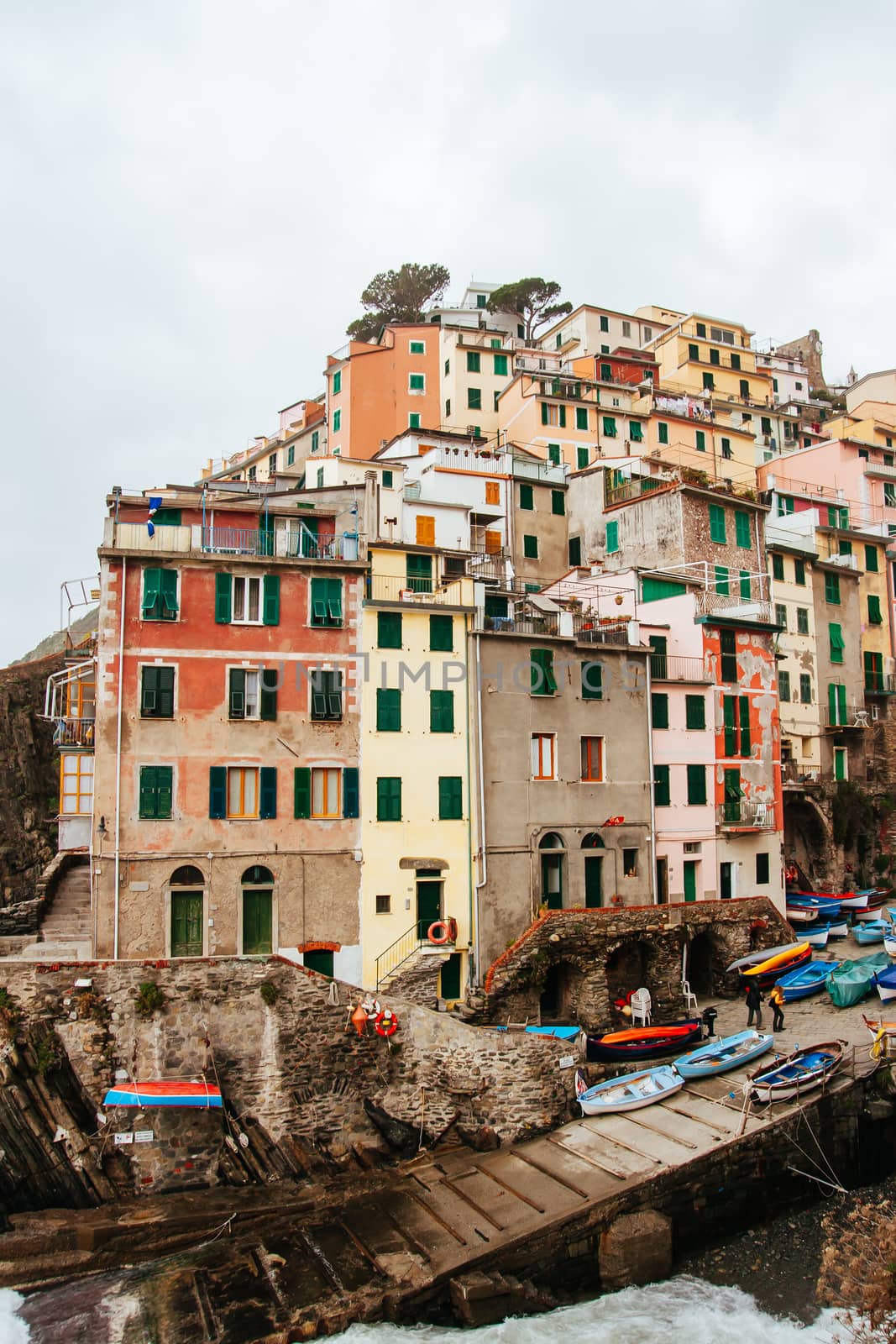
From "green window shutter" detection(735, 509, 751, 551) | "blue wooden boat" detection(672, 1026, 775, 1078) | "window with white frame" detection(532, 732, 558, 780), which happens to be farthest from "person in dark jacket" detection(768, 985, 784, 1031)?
"green window shutter" detection(735, 509, 751, 551)

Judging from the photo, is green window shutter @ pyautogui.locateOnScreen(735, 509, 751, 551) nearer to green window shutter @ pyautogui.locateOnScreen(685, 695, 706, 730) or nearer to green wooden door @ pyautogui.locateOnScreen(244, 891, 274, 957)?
green window shutter @ pyautogui.locateOnScreen(685, 695, 706, 730)

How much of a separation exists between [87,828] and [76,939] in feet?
13.1

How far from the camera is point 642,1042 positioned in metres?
32.5

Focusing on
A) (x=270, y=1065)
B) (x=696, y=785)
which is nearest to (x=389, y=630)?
(x=270, y=1065)

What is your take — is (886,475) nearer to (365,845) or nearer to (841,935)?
(841,935)

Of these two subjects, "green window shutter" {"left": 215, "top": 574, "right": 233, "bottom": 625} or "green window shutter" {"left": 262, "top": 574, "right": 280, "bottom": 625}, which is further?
"green window shutter" {"left": 262, "top": 574, "right": 280, "bottom": 625}

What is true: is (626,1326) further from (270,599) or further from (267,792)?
(270,599)

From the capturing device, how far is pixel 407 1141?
29359 millimetres

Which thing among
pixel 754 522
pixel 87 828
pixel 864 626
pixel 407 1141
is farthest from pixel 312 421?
pixel 407 1141

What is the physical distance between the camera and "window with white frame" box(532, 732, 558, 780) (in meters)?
37.0

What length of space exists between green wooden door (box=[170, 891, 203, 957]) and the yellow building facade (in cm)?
531

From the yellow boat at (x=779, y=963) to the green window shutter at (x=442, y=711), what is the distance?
14953 mm

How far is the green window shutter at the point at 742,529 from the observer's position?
166ft

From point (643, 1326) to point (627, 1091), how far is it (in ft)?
24.9
